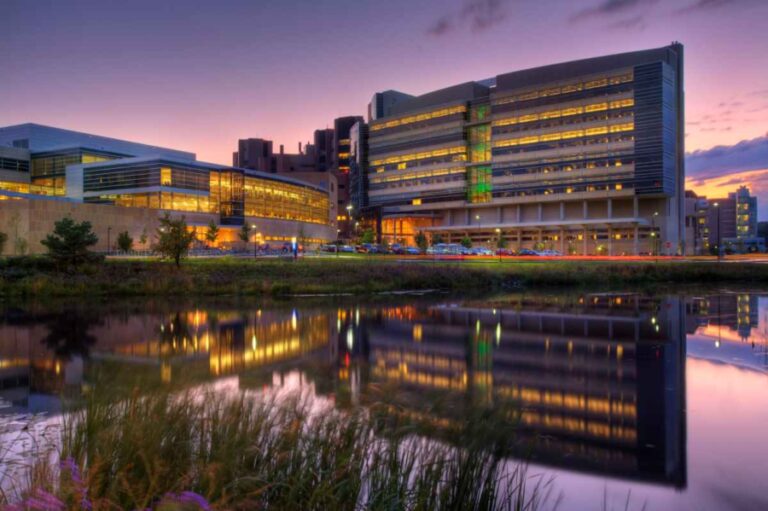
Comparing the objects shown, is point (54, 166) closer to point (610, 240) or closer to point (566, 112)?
point (566, 112)

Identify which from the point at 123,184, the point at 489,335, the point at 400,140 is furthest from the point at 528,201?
the point at 489,335

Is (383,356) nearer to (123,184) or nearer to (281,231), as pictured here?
(123,184)

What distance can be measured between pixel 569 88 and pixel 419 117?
137 ft

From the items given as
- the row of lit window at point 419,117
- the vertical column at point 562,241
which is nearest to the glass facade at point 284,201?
the row of lit window at point 419,117

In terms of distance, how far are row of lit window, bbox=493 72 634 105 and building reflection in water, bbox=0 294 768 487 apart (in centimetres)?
9219

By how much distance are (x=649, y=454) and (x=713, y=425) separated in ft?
9.30

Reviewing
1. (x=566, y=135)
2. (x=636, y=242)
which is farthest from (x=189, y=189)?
(x=636, y=242)

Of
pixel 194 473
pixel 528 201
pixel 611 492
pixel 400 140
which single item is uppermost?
pixel 400 140

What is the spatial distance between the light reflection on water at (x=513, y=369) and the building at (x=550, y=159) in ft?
283

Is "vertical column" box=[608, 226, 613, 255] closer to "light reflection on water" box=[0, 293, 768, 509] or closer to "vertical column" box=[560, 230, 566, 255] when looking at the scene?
"vertical column" box=[560, 230, 566, 255]

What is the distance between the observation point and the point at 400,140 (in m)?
154

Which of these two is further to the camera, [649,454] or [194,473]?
[649,454]

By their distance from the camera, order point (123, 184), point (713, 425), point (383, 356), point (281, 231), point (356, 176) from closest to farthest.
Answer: point (713, 425), point (383, 356), point (123, 184), point (281, 231), point (356, 176)

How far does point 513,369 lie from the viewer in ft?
55.8
